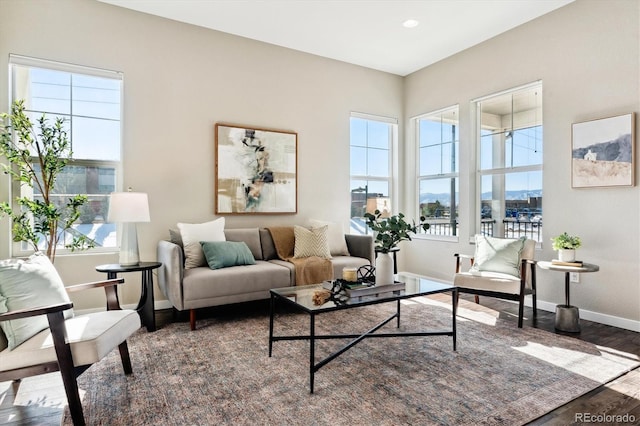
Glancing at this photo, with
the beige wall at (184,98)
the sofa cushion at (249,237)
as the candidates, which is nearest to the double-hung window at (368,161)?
the beige wall at (184,98)

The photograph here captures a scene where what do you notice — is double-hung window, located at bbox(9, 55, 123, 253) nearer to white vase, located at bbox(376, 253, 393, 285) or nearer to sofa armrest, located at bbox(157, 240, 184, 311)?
sofa armrest, located at bbox(157, 240, 184, 311)

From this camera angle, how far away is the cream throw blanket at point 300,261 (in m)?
3.94

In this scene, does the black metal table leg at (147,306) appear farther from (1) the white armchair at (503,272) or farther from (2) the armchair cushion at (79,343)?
(1) the white armchair at (503,272)

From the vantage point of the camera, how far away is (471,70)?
4867mm

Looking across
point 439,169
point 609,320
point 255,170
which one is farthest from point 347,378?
point 439,169

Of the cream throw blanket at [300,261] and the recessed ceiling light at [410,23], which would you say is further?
the recessed ceiling light at [410,23]

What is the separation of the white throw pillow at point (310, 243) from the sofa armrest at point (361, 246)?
1.65ft

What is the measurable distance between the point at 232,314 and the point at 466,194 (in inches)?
130

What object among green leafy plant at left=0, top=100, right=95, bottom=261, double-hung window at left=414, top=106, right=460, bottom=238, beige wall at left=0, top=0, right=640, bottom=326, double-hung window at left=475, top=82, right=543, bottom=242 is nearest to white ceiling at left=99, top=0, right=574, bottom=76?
beige wall at left=0, top=0, right=640, bottom=326

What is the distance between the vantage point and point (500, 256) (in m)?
3.84

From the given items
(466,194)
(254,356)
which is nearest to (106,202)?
(254,356)

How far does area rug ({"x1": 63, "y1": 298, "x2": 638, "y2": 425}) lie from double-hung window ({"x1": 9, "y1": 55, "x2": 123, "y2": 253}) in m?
1.48

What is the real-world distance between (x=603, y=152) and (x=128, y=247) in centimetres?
449

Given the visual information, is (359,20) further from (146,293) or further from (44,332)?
(44,332)
